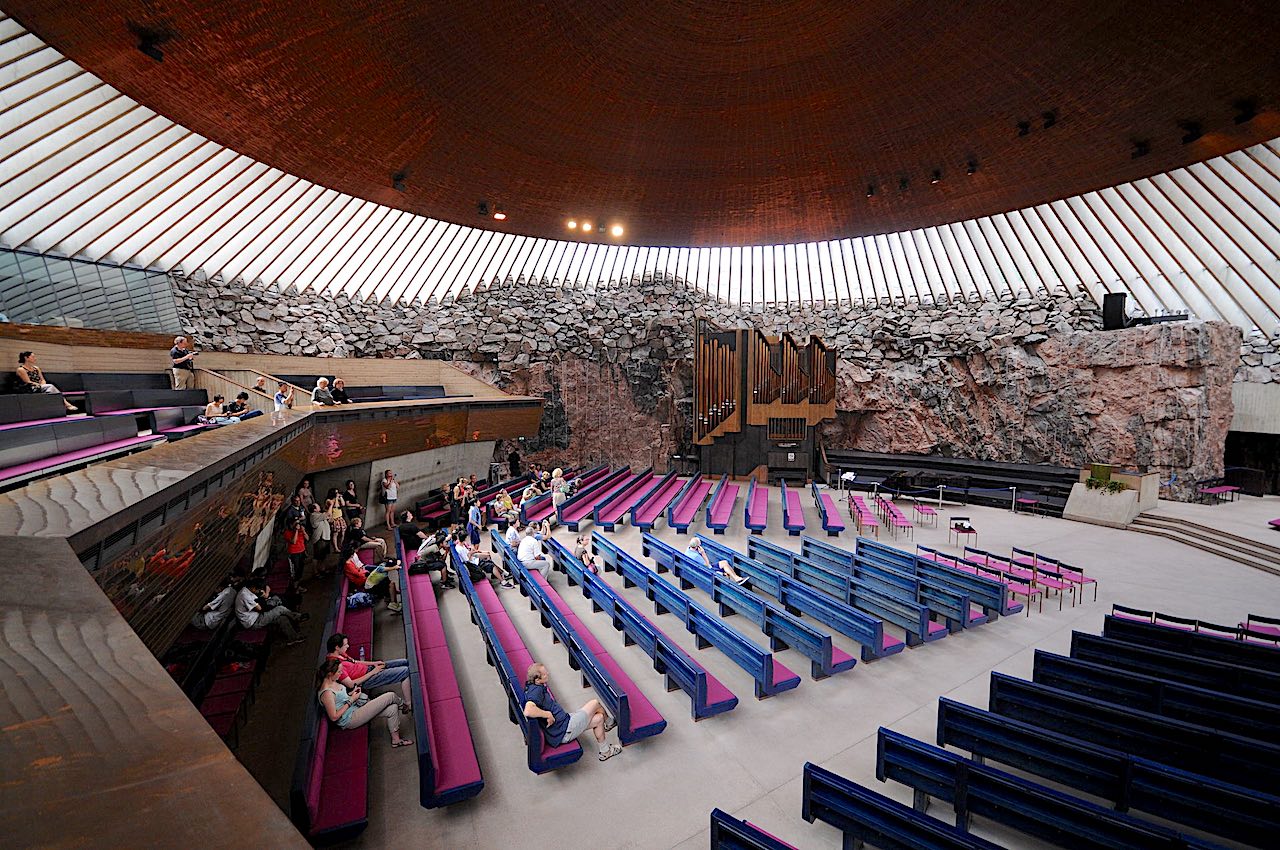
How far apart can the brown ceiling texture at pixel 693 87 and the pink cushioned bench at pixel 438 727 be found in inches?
324

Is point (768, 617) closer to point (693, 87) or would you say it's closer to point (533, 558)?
point (533, 558)

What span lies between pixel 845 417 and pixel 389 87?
16953 millimetres

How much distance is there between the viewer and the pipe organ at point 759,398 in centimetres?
1736

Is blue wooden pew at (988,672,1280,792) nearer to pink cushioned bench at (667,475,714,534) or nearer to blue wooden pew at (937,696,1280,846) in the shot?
blue wooden pew at (937,696,1280,846)

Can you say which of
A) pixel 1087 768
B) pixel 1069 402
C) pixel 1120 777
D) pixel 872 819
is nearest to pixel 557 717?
pixel 872 819

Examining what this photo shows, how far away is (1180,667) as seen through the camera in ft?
15.2

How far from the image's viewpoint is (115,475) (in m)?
3.41

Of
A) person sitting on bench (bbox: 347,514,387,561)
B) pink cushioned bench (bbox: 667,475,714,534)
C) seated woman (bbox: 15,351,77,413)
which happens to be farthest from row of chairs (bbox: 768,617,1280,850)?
seated woman (bbox: 15,351,77,413)

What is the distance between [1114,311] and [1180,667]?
52.8ft

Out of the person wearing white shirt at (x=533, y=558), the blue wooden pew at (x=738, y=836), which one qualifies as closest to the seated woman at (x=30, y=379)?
the person wearing white shirt at (x=533, y=558)

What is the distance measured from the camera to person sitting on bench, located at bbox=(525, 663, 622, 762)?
12.9ft

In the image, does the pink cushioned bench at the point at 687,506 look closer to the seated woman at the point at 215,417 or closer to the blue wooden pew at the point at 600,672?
the blue wooden pew at the point at 600,672

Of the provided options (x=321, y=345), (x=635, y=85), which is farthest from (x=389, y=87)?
(x=321, y=345)

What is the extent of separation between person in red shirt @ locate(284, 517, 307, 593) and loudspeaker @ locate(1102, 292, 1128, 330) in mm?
21601
